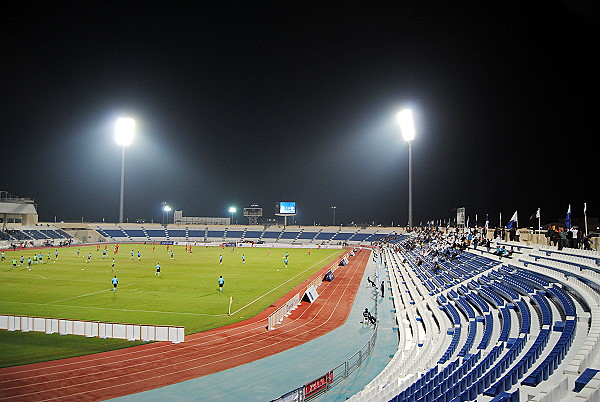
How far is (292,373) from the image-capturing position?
46.2 ft

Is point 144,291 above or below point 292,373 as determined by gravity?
below

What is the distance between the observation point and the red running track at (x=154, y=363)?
41.1ft

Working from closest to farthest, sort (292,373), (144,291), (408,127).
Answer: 1. (292,373)
2. (144,291)
3. (408,127)

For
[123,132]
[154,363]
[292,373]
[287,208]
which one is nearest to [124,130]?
[123,132]

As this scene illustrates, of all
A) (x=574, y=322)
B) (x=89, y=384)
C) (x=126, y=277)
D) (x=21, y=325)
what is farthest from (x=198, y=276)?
(x=574, y=322)

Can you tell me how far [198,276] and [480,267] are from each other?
78.1 ft

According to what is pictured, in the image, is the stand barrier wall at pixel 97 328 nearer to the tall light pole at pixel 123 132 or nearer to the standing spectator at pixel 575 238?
the standing spectator at pixel 575 238

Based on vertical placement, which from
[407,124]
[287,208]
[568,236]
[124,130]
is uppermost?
[124,130]

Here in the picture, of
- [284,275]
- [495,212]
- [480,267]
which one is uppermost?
[495,212]

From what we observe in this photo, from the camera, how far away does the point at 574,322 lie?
10.4m

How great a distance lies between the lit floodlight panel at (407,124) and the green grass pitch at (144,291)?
106 feet

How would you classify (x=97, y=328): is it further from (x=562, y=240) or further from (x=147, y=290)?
(x=562, y=240)

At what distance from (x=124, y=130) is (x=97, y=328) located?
8118cm

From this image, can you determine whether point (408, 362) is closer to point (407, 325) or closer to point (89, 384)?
point (407, 325)
